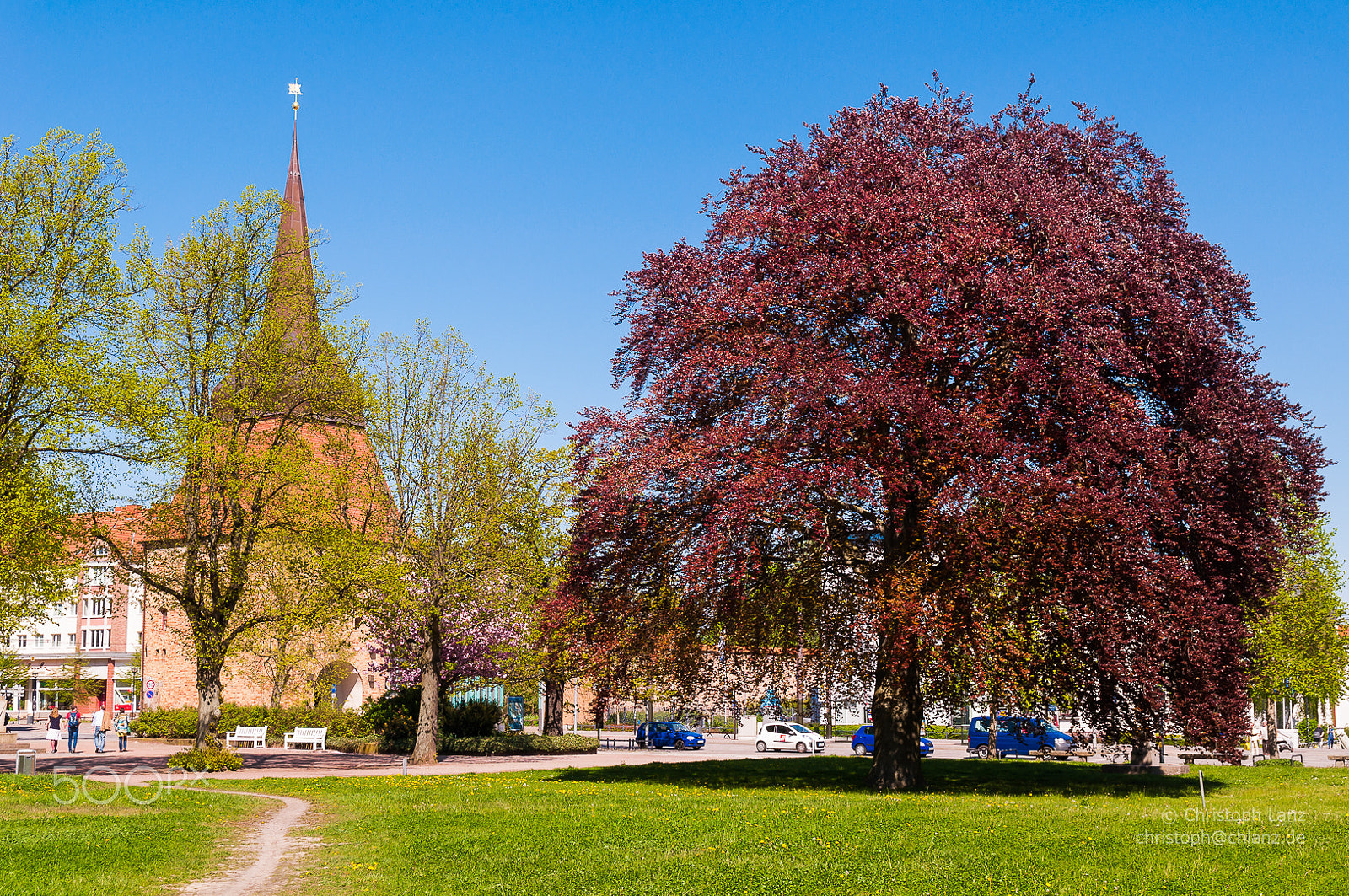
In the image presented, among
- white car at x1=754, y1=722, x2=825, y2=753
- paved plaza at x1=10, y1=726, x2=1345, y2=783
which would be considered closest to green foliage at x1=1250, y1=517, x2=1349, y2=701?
paved plaza at x1=10, y1=726, x2=1345, y2=783

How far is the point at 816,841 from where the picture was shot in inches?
530

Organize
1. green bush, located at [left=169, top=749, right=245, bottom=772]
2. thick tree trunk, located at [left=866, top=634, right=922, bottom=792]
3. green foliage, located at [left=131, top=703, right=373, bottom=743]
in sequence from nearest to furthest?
thick tree trunk, located at [left=866, top=634, right=922, bottom=792], green bush, located at [left=169, top=749, right=245, bottom=772], green foliage, located at [left=131, top=703, right=373, bottom=743]

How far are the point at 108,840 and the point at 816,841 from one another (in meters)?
9.11

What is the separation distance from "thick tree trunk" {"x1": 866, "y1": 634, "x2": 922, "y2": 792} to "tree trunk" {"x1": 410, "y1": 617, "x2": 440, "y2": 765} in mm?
17202

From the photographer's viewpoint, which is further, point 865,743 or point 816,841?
point 865,743

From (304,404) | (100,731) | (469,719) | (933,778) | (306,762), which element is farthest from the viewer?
(469,719)

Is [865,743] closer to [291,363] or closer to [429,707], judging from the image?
[429,707]

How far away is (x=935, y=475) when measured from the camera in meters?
20.1

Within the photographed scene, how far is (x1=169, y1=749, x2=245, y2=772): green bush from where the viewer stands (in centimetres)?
2953

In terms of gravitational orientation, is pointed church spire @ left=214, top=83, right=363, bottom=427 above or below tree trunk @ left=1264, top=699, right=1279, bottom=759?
above

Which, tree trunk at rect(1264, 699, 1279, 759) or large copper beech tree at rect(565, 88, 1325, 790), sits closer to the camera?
large copper beech tree at rect(565, 88, 1325, 790)

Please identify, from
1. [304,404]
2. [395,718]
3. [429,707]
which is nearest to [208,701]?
[429,707]

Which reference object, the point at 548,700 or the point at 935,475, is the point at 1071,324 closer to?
the point at 935,475

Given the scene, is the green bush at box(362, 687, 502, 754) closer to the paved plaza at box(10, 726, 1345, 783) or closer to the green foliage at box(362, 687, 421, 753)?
the green foliage at box(362, 687, 421, 753)
